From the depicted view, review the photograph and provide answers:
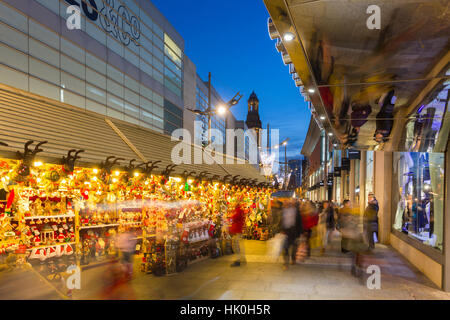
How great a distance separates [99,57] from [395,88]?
892 inches

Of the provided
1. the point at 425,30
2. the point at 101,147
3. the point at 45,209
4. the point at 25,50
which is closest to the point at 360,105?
the point at 425,30

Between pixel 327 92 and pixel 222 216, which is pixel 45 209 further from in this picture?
pixel 327 92

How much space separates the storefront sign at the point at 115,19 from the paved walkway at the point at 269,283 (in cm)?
2035

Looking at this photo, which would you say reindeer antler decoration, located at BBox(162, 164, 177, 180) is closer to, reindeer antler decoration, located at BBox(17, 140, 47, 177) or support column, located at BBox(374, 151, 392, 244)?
reindeer antler decoration, located at BBox(17, 140, 47, 177)

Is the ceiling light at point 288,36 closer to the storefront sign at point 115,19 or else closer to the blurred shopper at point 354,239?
the blurred shopper at point 354,239

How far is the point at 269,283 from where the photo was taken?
23.1 feet

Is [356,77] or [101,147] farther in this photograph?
[101,147]

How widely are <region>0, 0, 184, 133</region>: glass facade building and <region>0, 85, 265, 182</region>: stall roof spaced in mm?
7418

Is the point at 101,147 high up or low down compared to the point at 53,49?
down

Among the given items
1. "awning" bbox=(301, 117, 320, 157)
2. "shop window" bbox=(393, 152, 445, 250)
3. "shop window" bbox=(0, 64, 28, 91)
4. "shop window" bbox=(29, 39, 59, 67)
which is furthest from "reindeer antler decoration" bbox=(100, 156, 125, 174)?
"awning" bbox=(301, 117, 320, 157)

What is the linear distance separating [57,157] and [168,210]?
4385mm

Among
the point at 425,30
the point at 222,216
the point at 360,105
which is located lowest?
the point at 222,216

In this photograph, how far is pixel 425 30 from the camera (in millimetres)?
3783

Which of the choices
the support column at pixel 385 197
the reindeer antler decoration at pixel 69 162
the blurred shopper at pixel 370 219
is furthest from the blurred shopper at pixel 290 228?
the reindeer antler decoration at pixel 69 162
